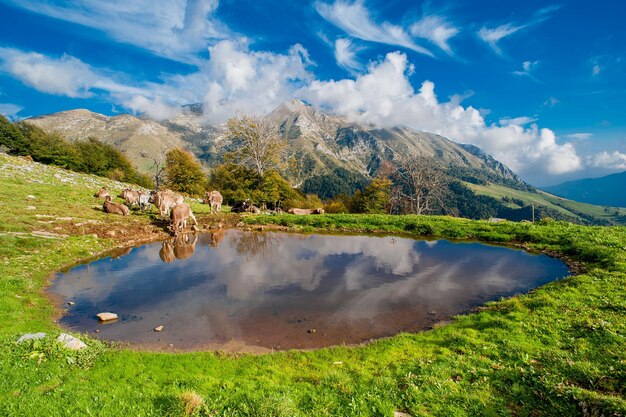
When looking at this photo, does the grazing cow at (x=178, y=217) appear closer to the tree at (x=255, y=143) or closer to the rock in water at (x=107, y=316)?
the rock in water at (x=107, y=316)

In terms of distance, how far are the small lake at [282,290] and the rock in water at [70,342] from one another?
2129 mm

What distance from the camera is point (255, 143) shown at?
52656 millimetres

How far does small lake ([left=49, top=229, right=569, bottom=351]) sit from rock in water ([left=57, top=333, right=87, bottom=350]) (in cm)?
213

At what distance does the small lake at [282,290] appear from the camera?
12672 millimetres

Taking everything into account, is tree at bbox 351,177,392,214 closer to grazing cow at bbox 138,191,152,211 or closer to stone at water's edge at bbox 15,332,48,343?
grazing cow at bbox 138,191,152,211

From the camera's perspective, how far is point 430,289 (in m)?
17.4

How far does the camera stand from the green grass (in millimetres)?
7254

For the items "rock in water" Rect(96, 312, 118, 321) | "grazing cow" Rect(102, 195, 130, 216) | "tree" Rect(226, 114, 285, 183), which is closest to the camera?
"rock in water" Rect(96, 312, 118, 321)

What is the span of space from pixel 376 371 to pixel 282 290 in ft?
28.3

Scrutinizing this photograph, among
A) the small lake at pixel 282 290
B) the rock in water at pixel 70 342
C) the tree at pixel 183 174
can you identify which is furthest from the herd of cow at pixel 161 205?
the tree at pixel 183 174

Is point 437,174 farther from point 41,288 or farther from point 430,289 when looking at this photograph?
point 41,288

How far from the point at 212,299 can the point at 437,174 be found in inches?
2314

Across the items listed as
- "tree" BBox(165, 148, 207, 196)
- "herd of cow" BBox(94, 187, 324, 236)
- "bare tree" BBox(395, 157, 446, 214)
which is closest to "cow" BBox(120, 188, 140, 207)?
"herd of cow" BBox(94, 187, 324, 236)

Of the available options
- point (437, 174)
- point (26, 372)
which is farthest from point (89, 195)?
point (437, 174)
